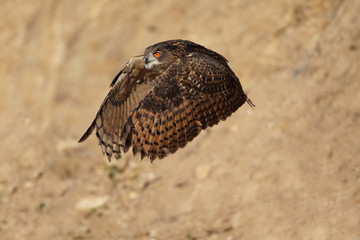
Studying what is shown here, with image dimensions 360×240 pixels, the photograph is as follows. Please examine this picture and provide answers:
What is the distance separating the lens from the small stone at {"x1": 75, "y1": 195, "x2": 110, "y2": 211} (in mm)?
6801

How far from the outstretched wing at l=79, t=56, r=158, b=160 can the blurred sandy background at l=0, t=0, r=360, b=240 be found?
191cm

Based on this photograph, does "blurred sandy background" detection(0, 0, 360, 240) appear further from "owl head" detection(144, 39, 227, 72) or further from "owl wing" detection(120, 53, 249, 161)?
"owl head" detection(144, 39, 227, 72)

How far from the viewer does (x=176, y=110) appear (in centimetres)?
384

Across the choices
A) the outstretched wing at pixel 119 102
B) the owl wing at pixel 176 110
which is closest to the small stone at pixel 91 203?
the outstretched wing at pixel 119 102

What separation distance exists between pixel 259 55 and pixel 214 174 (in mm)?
1897

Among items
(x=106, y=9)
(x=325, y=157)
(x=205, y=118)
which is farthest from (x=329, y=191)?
(x=106, y=9)

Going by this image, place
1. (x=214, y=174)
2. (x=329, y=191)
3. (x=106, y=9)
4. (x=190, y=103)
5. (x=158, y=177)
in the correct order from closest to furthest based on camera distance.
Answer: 1. (x=190, y=103)
2. (x=329, y=191)
3. (x=214, y=174)
4. (x=158, y=177)
5. (x=106, y=9)

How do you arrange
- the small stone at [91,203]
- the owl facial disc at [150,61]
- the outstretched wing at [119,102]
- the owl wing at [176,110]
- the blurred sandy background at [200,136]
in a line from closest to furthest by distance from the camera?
the owl wing at [176,110] < the owl facial disc at [150,61] < the outstretched wing at [119,102] < the blurred sandy background at [200,136] < the small stone at [91,203]

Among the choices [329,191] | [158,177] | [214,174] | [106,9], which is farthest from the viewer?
[106,9]

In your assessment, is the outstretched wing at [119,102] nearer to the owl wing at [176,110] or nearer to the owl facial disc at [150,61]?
the owl facial disc at [150,61]

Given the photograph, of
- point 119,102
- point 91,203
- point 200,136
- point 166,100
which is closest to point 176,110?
point 166,100

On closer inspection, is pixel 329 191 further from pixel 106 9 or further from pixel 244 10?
pixel 106 9

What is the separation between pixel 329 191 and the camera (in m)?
5.40

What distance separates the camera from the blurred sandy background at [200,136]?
5.71 m
